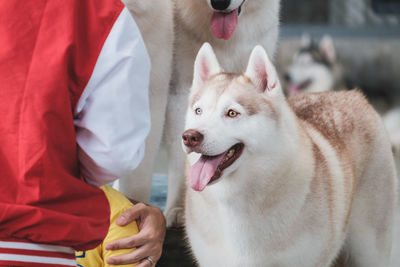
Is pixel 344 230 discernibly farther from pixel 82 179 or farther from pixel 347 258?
pixel 82 179

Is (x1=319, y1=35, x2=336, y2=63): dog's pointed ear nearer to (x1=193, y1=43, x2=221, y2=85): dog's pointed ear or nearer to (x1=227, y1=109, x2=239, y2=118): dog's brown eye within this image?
(x1=193, y1=43, x2=221, y2=85): dog's pointed ear

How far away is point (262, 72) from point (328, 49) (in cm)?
463

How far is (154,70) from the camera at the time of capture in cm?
197

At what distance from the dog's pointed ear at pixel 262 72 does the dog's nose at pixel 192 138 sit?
0.94 ft

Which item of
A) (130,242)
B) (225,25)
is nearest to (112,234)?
(130,242)

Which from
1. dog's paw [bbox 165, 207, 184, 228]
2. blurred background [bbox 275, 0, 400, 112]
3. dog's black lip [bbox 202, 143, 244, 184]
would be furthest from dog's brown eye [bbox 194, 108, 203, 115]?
blurred background [bbox 275, 0, 400, 112]

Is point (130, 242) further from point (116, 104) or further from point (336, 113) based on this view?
point (336, 113)

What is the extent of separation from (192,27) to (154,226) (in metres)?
0.77

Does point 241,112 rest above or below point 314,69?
above

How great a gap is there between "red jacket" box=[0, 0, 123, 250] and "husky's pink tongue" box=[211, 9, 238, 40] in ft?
2.32

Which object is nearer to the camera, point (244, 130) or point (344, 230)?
point (244, 130)

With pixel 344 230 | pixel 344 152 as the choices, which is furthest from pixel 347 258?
pixel 344 152

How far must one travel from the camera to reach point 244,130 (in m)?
1.38

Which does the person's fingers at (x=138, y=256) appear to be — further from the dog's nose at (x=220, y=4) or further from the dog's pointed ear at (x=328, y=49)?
the dog's pointed ear at (x=328, y=49)
